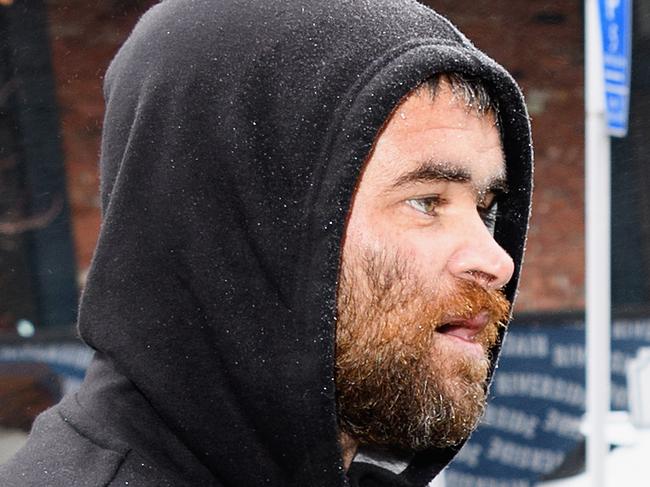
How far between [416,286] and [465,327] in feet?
0.38

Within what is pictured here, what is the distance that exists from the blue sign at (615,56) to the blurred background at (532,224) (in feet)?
3.97

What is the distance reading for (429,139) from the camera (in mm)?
1491

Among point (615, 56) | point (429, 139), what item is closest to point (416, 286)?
point (429, 139)

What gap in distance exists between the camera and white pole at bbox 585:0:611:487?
3.09m

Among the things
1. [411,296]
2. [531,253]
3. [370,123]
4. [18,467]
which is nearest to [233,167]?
[370,123]

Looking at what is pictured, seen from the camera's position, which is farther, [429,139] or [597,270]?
[597,270]

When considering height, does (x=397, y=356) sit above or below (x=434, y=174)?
below

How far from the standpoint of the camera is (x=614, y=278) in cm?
546

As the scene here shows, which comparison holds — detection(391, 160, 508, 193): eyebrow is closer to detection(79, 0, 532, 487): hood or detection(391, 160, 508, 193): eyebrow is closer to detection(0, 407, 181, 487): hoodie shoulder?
detection(79, 0, 532, 487): hood

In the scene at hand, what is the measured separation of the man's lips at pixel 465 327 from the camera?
1.50m

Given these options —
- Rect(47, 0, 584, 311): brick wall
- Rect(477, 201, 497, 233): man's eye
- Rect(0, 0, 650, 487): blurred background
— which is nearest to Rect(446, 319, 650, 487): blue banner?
Rect(0, 0, 650, 487): blurred background

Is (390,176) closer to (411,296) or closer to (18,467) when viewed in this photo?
(411,296)

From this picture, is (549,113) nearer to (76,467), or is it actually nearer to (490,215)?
(490,215)

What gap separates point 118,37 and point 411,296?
3752 millimetres
